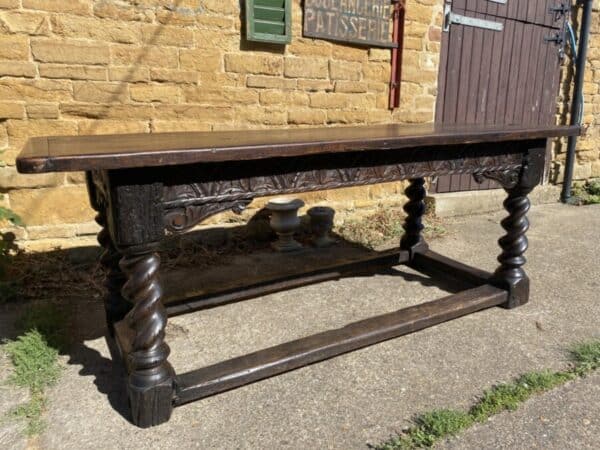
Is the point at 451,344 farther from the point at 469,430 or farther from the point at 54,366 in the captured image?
the point at 54,366

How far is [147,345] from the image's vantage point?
1.84m

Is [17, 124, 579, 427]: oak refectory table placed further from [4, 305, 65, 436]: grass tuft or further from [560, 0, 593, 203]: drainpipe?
[560, 0, 593, 203]: drainpipe

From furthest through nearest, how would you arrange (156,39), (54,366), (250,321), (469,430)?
(156,39), (250,321), (54,366), (469,430)

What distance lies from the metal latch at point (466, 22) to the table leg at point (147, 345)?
404 centimetres

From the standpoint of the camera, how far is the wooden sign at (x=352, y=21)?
3945 mm

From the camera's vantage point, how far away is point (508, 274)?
9.29 feet

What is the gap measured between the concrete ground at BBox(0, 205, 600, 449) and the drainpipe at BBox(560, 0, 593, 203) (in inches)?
121

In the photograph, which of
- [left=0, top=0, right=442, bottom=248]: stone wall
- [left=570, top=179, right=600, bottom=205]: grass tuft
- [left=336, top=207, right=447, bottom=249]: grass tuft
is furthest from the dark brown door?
[left=0, top=0, right=442, bottom=248]: stone wall

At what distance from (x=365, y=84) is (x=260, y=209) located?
146 centimetres

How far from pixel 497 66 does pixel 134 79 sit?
3752 millimetres

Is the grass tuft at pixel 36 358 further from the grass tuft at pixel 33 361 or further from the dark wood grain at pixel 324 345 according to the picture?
the dark wood grain at pixel 324 345

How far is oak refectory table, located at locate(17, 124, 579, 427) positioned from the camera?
1695 millimetres

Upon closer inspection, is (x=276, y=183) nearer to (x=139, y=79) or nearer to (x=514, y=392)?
(x=514, y=392)

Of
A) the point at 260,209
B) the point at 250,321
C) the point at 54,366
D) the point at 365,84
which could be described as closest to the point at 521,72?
the point at 365,84
